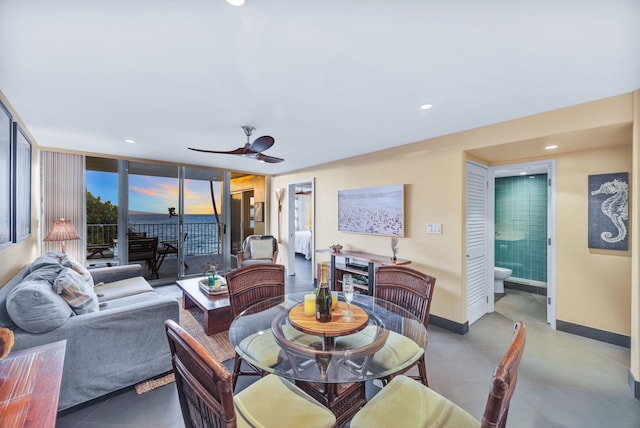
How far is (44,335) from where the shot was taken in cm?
173

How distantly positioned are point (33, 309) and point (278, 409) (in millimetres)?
1770

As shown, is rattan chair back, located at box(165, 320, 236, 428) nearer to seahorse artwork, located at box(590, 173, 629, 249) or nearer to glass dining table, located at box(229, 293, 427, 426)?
glass dining table, located at box(229, 293, 427, 426)

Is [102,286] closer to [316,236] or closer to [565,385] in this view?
[316,236]

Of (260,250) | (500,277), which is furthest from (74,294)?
(500,277)

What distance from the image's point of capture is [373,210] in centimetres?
396

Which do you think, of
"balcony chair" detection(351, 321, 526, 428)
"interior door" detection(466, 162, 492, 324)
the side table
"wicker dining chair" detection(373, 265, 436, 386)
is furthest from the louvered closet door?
the side table

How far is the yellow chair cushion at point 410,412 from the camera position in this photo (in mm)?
1176

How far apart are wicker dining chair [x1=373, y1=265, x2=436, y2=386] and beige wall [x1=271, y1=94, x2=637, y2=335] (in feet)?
3.92

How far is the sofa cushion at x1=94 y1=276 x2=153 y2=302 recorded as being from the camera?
293 cm

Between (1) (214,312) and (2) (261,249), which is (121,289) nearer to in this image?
(1) (214,312)

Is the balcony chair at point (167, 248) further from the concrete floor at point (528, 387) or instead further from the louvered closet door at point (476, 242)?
the louvered closet door at point (476, 242)

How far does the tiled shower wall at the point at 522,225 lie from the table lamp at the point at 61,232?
23.2 ft

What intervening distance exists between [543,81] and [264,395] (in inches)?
107

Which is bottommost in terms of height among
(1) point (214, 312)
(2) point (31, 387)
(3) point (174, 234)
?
(1) point (214, 312)
